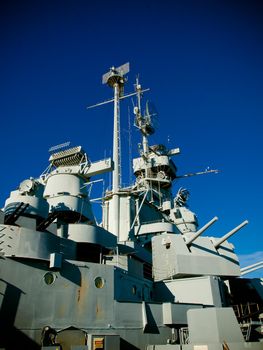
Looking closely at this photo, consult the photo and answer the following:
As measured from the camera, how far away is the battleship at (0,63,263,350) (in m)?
10.7

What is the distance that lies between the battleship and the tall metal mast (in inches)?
6.3

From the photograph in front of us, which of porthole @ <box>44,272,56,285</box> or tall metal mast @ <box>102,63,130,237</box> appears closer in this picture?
porthole @ <box>44,272,56,285</box>

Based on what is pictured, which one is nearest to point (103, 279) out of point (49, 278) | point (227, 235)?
point (49, 278)

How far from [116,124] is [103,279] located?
54.7ft

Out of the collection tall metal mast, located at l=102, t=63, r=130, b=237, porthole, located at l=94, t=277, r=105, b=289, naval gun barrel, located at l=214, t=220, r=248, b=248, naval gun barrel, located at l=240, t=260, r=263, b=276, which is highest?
tall metal mast, located at l=102, t=63, r=130, b=237

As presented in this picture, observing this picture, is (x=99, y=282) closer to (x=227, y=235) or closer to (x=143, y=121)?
(x=227, y=235)

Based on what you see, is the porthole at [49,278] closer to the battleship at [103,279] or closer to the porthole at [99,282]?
the battleship at [103,279]

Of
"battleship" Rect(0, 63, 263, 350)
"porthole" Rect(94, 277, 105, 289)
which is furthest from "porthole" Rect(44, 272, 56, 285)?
"porthole" Rect(94, 277, 105, 289)

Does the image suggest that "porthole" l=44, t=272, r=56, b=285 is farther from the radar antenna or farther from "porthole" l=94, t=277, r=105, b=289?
the radar antenna

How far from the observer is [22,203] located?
13039 millimetres

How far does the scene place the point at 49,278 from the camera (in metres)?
11.8

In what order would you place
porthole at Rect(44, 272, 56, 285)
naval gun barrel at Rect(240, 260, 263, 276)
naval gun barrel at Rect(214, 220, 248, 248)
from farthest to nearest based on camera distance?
1. naval gun barrel at Rect(240, 260, 263, 276)
2. naval gun barrel at Rect(214, 220, 248, 248)
3. porthole at Rect(44, 272, 56, 285)

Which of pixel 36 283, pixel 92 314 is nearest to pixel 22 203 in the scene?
pixel 36 283

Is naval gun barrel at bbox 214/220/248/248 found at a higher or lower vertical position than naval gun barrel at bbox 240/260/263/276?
higher
